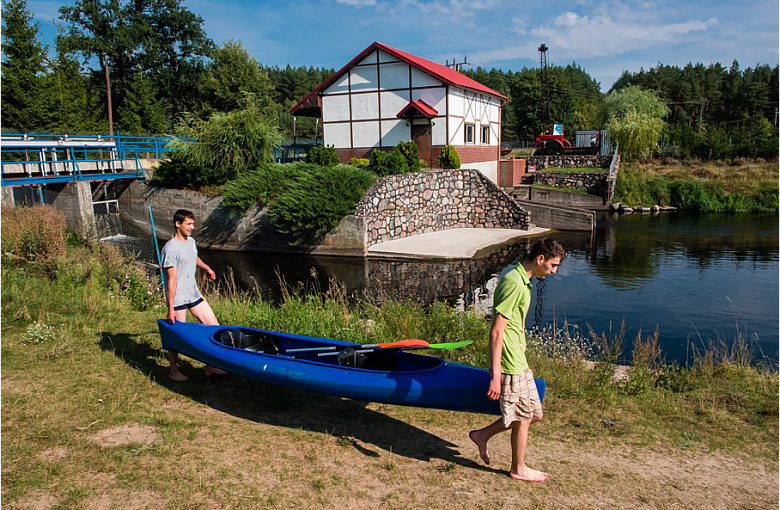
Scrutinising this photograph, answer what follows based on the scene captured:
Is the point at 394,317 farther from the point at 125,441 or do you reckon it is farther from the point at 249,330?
the point at 125,441

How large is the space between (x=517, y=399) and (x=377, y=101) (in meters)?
24.8

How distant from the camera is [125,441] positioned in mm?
4492

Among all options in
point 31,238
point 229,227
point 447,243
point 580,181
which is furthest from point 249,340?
point 580,181

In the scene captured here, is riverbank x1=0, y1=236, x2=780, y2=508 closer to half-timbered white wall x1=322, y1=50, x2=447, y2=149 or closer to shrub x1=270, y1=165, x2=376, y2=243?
shrub x1=270, y1=165, x2=376, y2=243

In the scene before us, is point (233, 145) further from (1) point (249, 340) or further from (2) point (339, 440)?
(2) point (339, 440)

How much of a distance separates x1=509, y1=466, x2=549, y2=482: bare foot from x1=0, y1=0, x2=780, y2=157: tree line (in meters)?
22.8

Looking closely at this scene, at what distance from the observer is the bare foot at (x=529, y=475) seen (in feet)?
13.0

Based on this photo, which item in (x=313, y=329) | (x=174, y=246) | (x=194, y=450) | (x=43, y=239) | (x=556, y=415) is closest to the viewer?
(x=194, y=450)

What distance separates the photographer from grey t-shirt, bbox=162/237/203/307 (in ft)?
18.4

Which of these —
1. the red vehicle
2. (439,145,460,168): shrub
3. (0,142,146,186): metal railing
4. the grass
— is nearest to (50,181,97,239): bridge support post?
(0,142,146,186): metal railing

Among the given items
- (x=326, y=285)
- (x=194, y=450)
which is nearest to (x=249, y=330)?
(x=194, y=450)

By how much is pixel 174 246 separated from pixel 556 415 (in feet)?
14.7

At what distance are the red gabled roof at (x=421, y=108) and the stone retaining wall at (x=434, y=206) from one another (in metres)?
3.91

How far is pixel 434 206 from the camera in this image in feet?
73.4
